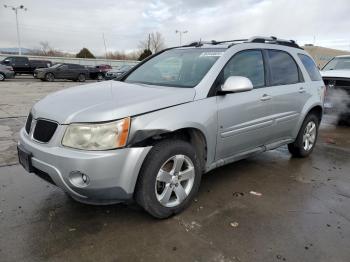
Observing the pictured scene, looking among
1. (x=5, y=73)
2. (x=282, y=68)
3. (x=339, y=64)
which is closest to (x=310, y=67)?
(x=282, y=68)

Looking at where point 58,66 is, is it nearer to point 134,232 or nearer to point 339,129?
point 339,129

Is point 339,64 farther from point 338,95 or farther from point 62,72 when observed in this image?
point 62,72

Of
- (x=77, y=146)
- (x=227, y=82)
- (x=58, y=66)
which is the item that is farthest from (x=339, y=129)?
(x=58, y=66)

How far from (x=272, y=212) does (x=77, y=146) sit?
2102 millimetres

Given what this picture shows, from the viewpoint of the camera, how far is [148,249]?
2.74 metres

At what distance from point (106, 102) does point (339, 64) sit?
8663 mm

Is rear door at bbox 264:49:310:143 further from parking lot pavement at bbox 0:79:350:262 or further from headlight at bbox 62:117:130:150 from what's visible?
headlight at bbox 62:117:130:150

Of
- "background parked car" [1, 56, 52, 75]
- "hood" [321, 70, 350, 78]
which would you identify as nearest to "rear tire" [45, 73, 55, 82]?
"background parked car" [1, 56, 52, 75]

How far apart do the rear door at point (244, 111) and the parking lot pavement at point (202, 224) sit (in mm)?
574

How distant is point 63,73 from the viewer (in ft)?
83.3

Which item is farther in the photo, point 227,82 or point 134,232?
point 227,82

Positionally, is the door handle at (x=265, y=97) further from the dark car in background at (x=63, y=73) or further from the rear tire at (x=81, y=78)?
the rear tire at (x=81, y=78)

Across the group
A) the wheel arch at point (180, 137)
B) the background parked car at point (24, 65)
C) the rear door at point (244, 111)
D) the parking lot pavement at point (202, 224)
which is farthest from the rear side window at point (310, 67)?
the background parked car at point (24, 65)

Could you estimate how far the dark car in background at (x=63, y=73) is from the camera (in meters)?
24.5
